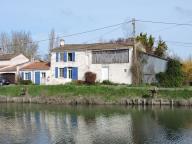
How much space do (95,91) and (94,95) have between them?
0.48 metres

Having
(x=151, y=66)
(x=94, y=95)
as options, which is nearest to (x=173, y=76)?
(x=151, y=66)

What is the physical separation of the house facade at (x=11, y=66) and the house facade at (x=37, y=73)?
141 cm

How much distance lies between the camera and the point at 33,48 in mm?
92750

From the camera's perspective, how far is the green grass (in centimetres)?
4631

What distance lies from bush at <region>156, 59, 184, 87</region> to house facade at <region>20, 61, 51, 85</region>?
1829cm

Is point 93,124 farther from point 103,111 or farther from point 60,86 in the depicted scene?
point 60,86

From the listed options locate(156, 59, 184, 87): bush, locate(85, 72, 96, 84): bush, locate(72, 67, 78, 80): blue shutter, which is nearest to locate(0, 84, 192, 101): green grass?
locate(156, 59, 184, 87): bush

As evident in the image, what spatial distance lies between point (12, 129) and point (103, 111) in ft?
45.1

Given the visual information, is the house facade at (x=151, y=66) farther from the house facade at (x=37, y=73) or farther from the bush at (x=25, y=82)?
the bush at (x=25, y=82)

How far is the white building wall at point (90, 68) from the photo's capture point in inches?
2211

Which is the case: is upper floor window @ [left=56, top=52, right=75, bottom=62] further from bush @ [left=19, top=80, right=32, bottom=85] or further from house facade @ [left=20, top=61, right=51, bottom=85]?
bush @ [left=19, top=80, right=32, bottom=85]

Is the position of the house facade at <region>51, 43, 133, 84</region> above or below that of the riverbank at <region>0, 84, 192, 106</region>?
above

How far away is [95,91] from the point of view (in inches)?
1935

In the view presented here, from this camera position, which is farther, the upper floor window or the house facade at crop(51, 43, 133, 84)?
the upper floor window
